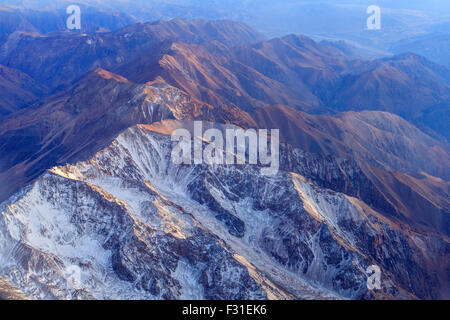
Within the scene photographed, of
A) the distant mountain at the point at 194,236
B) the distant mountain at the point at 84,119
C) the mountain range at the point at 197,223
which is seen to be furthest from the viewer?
the distant mountain at the point at 84,119

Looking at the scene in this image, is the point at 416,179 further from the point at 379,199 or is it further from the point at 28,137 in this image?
the point at 28,137

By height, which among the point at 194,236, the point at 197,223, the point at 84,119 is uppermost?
the point at 84,119

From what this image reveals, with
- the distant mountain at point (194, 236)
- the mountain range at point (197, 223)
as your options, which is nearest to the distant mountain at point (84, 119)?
the mountain range at point (197, 223)

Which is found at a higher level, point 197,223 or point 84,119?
point 84,119

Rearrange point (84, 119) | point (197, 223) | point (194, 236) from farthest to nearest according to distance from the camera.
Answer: point (84, 119) → point (197, 223) → point (194, 236)

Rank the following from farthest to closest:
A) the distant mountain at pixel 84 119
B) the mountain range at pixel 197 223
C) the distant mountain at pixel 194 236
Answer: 1. the distant mountain at pixel 84 119
2. the mountain range at pixel 197 223
3. the distant mountain at pixel 194 236

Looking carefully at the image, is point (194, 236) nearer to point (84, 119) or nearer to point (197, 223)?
point (197, 223)

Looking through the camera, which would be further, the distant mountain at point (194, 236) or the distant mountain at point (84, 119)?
the distant mountain at point (84, 119)

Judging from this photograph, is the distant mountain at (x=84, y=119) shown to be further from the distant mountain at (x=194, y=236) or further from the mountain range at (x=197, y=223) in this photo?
the distant mountain at (x=194, y=236)

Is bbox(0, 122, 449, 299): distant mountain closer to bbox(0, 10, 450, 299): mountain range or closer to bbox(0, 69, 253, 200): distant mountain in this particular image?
bbox(0, 10, 450, 299): mountain range

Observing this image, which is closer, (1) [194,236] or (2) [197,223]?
(1) [194,236]

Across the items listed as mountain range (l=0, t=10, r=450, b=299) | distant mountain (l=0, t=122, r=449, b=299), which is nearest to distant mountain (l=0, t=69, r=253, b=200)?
mountain range (l=0, t=10, r=450, b=299)

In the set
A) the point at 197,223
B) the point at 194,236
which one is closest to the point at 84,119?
the point at 197,223
